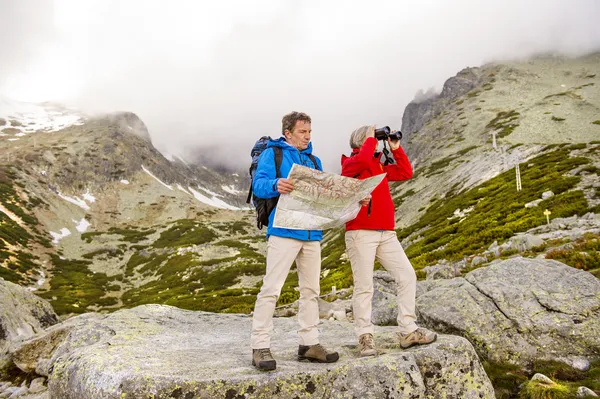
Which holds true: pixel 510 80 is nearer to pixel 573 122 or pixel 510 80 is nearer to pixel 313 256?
pixel 573 122

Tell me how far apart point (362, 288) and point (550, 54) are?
170328mm

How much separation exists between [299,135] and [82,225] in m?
142

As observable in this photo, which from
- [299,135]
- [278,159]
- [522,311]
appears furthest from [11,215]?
[522,311]

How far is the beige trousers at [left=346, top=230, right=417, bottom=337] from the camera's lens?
604 centimetres

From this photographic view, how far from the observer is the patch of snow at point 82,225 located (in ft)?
398

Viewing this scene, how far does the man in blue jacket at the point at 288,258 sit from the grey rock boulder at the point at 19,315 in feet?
34.2

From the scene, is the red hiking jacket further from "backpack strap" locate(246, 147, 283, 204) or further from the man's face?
"backpack strap" locate(246, 147, 283, 204)

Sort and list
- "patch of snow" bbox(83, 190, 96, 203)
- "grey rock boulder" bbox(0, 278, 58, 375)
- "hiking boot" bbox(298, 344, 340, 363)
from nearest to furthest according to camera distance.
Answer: "hiking boot" bbox(298, 344, 340, 363) < "grey rock boulder" bbox(0, 278, 58, 375) < "patch of snow" bbox(83, 190, 96, 203)

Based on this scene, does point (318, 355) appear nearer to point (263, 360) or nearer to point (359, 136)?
point (263, 360)

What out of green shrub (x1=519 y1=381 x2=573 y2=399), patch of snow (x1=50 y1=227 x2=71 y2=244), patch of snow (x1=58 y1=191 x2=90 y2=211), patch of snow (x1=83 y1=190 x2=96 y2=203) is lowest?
green shrub (x1=519 y1=381 x2=573 y2=399)

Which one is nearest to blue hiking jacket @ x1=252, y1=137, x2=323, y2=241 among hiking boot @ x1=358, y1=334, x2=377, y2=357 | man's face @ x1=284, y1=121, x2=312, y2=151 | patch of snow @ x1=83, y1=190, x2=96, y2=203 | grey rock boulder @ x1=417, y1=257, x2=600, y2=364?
man's face @ x1=284, y1=121, x2=312, y2=151

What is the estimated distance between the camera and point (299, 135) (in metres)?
6.02

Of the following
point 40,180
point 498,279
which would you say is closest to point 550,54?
point 498,279

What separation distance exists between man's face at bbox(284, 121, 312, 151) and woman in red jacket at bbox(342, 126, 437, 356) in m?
0.97
